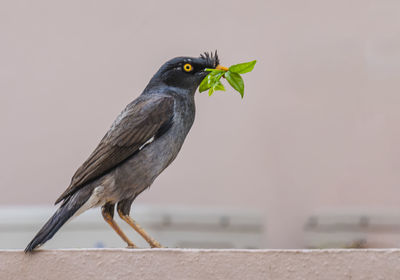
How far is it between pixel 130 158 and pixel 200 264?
0.45 m

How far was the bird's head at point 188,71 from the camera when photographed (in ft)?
6.47

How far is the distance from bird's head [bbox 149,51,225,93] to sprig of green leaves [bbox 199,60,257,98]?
1.8 inches

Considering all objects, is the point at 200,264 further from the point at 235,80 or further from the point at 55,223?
the point at 235,80

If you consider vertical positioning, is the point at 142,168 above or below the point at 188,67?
below

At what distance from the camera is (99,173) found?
1.79 m

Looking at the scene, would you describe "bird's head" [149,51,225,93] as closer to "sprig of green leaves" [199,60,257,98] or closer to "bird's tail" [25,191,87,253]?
"sprig of green leaves" [199,60,257,98]

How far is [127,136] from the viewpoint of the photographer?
72.1 inches

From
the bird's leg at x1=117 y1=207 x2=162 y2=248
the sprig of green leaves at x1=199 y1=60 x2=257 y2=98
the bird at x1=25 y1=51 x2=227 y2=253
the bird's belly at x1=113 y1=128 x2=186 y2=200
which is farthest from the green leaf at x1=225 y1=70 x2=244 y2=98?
the bird's leg at x1=117 y1=207 x2=162 y2=248

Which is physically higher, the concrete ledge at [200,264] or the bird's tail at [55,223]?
the bird's tail at [55,223]

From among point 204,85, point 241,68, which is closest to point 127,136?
point 204,85

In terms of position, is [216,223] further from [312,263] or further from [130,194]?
[312,263]

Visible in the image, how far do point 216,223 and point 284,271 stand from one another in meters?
1.80

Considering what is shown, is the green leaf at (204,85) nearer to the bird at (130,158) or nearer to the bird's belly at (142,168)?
the bird at (130,158)

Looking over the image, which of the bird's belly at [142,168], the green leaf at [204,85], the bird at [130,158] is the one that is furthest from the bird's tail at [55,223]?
the green leaf at [204,85]
